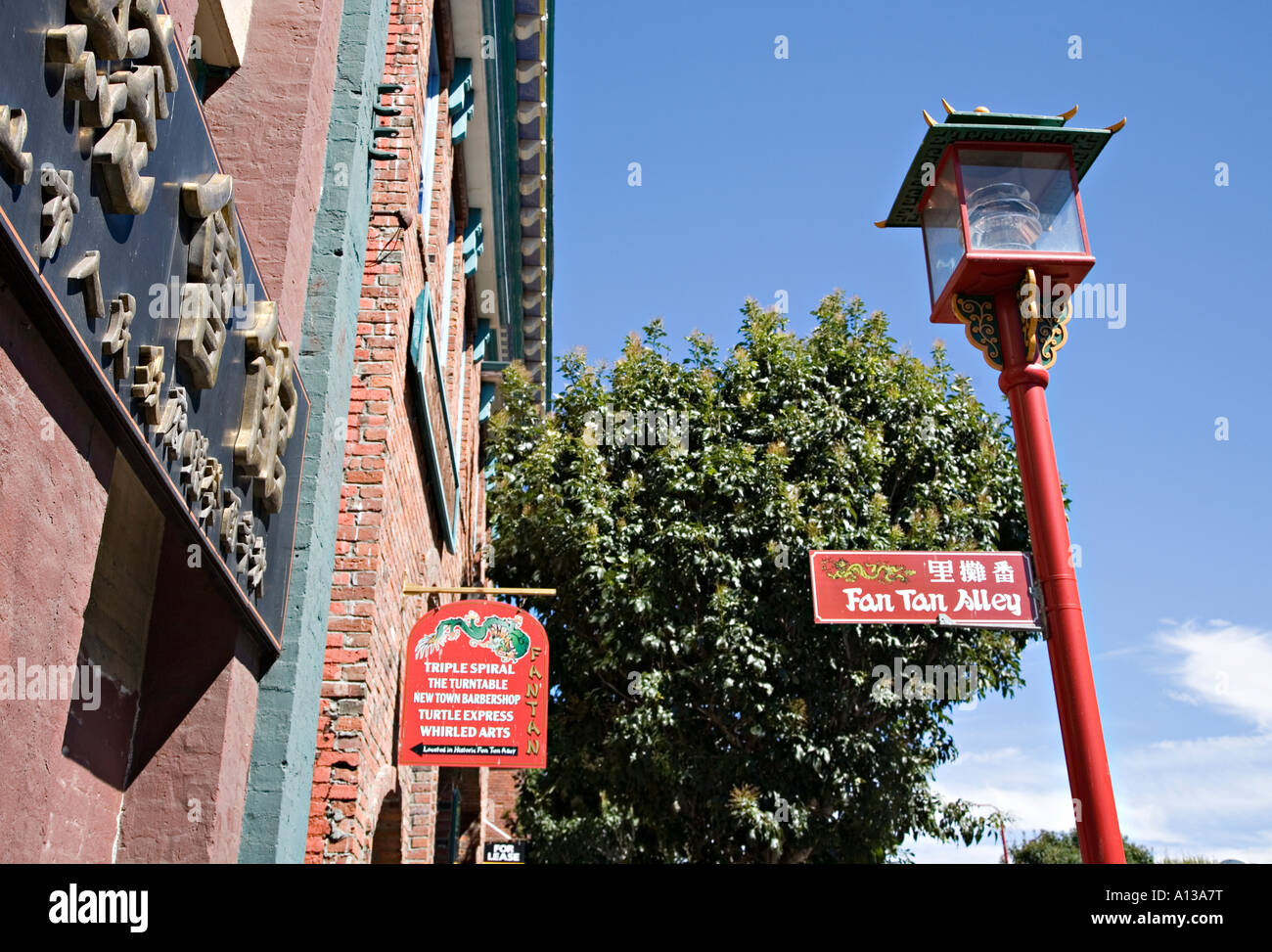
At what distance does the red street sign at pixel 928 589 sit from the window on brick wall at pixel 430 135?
4.59 meters

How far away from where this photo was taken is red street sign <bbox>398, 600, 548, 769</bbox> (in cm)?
732

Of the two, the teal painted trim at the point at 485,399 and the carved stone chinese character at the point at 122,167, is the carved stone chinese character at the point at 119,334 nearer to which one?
the carved stone chinese character at the point at 122,167

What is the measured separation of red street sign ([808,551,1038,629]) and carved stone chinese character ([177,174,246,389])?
3573 mm

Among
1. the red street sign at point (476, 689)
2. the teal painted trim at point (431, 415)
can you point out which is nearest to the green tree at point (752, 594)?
the teal painted trim at point (431, 415)

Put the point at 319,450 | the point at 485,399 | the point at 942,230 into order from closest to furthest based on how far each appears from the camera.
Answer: the point at 319,450 → the point at 942,230 → the point at 485,399

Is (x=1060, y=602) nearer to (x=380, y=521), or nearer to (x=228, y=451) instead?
(x=228, y=451)

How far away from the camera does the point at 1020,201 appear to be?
6027 mm

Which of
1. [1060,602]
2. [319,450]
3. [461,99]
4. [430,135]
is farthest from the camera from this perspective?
A: [461,99]

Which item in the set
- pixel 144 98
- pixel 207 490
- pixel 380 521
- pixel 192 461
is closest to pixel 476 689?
pixel 380 521

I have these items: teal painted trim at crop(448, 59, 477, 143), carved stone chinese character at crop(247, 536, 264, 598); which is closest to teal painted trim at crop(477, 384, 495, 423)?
teal painted trim at crop(448, 59, 477, 143)

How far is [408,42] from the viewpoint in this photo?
784 cm

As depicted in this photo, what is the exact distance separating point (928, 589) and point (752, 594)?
596cm

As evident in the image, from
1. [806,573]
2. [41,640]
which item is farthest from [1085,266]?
[806,573]
